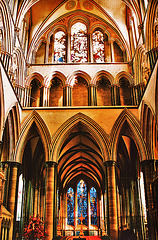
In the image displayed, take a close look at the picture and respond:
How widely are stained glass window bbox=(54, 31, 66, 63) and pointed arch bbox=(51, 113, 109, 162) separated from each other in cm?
471

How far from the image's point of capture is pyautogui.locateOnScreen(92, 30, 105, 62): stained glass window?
18.2m

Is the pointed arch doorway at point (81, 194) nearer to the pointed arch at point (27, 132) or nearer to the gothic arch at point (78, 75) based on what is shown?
the gothic arch at point (78, 75)

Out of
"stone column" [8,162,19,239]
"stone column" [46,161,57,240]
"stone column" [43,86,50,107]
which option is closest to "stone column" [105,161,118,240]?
"stone column" [46,161,57,240]

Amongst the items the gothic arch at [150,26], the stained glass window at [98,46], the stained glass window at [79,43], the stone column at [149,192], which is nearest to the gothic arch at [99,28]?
the stained glass window at [98,46]

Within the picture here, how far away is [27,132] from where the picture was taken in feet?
49.7

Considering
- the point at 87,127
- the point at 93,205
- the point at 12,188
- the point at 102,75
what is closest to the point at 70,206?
the point at 93,205

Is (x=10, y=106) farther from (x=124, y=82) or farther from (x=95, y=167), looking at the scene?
(x=95, y=167)

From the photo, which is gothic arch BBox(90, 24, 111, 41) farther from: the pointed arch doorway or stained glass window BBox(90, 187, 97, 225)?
stained glass window BBox(90, 187, 97, 225)

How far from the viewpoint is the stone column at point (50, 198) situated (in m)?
13.2

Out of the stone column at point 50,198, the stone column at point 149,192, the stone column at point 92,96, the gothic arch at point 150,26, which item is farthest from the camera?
the stone column at point 92,96

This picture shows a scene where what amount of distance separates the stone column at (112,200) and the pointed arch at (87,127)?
0.54 meters

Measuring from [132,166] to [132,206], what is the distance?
2433 millimetres

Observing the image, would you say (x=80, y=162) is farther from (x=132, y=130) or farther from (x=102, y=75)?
(x=132, y=130)

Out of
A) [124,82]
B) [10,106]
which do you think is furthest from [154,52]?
[10,106]
